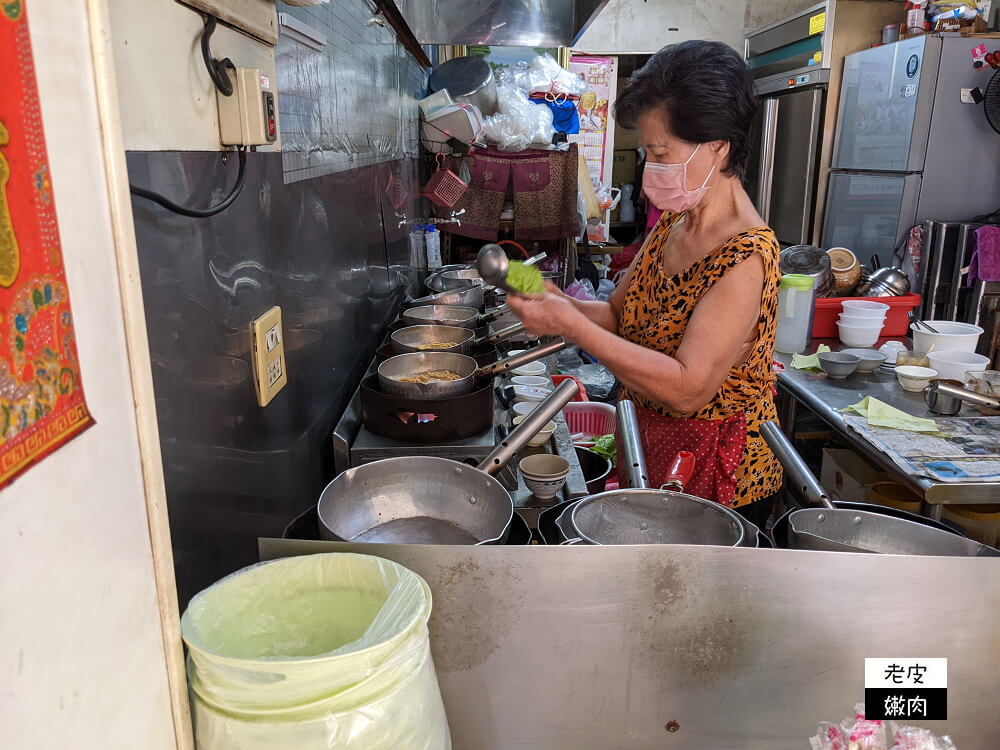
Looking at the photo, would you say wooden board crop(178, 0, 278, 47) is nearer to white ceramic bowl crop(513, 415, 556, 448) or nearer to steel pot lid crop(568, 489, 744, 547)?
steel pot lid crop(568, 489, 744, 547)

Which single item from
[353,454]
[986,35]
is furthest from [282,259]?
[986,35]

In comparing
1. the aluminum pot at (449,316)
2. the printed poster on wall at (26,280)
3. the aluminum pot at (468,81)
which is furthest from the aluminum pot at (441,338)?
the aluminum pot at (468,81)

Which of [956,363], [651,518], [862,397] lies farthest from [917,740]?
[956,363]

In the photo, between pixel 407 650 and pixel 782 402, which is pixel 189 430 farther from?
pixel 782 402

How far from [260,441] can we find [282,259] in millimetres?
427

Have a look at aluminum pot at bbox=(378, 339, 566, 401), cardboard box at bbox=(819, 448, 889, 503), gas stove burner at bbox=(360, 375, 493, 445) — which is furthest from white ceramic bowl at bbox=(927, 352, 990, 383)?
gas stove burner at bbox=(360, 375, 493, 445)

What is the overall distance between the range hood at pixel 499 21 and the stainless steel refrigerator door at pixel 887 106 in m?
2.77

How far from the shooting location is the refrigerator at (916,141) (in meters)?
4.74

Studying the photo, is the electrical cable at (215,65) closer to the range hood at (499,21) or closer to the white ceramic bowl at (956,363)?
the range hood at (499,21)

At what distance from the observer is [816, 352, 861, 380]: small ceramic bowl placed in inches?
113

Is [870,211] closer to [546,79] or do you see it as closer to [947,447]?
[546,79]

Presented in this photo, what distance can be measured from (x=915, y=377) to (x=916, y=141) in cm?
303

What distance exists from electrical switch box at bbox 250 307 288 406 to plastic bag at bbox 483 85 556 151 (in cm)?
374

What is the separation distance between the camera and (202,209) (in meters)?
1.14
